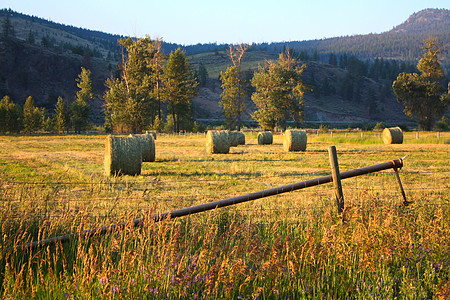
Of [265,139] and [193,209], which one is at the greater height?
[193,209]

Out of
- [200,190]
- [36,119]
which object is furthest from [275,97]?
[200,190]

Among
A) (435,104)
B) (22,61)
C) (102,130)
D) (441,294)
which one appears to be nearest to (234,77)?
(102,130)

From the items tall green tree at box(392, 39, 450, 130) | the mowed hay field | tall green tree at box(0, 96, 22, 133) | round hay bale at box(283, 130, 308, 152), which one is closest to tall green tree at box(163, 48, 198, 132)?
tall green tree at box(0, 96, 22, 133)

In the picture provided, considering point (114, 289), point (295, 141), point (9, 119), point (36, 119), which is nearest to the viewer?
point (114, 289)

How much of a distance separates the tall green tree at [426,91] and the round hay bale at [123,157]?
74.6 m

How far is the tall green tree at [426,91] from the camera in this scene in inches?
3150

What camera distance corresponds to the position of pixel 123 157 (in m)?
16.0

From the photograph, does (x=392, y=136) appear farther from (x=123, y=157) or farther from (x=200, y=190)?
(x=200, y=190)

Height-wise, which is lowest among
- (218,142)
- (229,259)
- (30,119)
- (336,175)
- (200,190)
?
(200,190)

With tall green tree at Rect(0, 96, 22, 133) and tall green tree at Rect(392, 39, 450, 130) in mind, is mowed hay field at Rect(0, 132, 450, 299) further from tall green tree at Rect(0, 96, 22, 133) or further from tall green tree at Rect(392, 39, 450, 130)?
tall green tree at Rect(392, 39, 450, 130)

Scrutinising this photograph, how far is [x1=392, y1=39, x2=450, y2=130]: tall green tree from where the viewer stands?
262 ft

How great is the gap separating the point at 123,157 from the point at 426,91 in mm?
78552

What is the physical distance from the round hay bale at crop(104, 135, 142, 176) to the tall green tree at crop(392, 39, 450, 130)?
245 ft

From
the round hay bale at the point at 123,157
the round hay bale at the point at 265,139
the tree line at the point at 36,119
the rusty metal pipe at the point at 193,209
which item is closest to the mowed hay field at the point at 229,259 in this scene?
the rusty metal pipe at the point at 193,209
